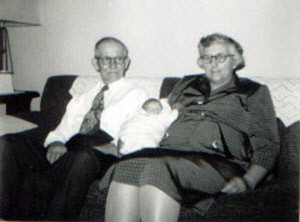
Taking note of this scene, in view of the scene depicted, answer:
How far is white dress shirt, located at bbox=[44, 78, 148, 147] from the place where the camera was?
1903 mm

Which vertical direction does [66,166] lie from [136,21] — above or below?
below

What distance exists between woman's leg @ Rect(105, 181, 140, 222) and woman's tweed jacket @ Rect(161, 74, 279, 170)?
344 mm

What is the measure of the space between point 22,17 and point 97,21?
0.45 m

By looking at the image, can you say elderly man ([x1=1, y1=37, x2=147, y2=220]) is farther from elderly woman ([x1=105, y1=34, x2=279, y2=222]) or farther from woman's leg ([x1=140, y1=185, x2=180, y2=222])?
woman's leg ([x1=140, y1=185, x2=180, y2=222])

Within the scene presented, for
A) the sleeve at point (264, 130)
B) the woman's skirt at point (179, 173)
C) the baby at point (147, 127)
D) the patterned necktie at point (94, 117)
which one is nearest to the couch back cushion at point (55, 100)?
the patterned necktie at point (94, 117)

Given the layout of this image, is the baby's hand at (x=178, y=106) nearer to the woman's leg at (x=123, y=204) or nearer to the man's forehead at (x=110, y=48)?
the man's forehead at (x=110, y=48)

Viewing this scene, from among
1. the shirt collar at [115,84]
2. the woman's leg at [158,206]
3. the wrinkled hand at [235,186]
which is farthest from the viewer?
the shirt collar at [115,84]

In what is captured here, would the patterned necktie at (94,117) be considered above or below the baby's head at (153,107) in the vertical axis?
below

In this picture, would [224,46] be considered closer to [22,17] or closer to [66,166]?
[66,166]

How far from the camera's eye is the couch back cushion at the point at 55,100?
2.17 metres

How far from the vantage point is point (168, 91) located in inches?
79.7

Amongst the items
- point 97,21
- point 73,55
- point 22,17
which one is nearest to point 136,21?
point 97,21

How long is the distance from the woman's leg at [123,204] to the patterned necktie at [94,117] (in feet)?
1.95

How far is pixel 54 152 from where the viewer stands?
1.72 meters
